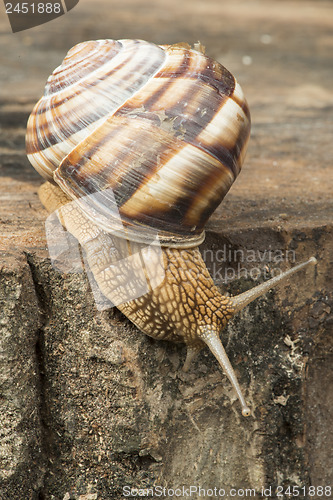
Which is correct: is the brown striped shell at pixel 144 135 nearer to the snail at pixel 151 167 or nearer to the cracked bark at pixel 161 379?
the snail at pixel 151 167

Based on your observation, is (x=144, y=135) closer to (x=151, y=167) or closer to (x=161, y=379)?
(x=151, y=167)

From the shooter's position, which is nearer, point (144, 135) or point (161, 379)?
point (144, 135)

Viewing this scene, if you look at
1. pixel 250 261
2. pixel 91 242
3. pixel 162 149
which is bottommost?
pixel 250 261

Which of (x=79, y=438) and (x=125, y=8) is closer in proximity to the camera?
(x=79, y=438)

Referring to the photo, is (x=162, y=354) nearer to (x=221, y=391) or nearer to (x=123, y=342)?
(x=123, y=342)

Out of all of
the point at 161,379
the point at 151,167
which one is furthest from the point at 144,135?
the point at 161,379

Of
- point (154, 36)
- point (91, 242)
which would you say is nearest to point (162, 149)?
point (91, 242)

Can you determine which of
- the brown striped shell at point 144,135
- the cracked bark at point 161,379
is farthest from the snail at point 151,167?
the cracked bark at point 161,379

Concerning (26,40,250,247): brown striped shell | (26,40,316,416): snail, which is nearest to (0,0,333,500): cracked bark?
(26,40,316,416): snail
